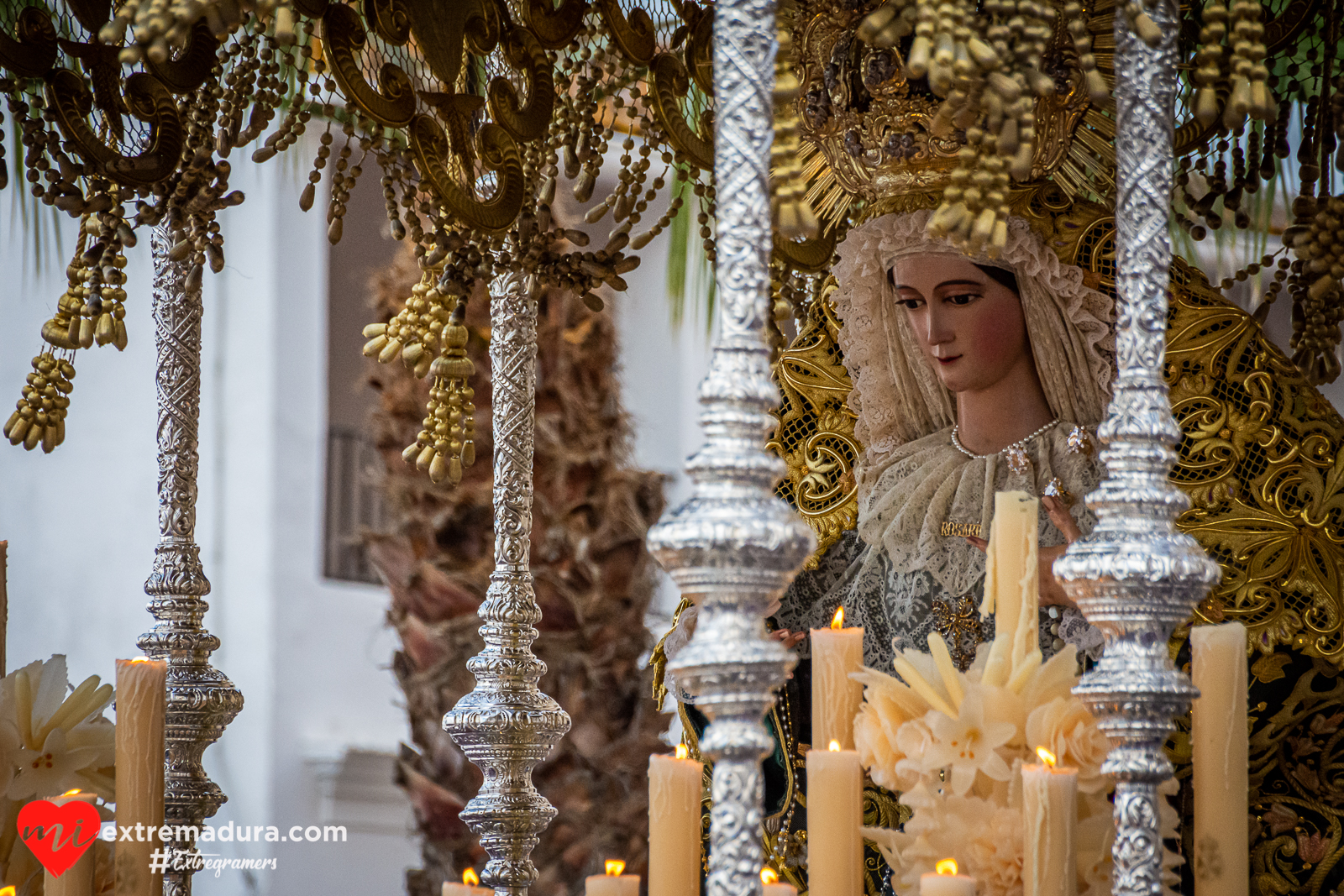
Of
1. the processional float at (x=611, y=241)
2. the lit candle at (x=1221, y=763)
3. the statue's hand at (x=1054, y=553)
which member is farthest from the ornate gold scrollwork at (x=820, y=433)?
the lit candle at (x=1221, y=763)

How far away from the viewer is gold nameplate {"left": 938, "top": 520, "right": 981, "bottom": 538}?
2218 mm

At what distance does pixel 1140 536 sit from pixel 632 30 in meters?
1.00

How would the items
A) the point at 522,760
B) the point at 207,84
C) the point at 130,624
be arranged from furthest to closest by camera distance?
the point at 130,624 < the point at 522,760 < the point at 207,84

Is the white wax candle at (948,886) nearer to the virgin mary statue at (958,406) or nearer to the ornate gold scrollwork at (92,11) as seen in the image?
the virgin mary statue at (958,406)

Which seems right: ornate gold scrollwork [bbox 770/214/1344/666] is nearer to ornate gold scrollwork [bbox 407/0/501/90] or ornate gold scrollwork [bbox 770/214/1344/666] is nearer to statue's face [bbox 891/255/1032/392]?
statue's face [bbox 891/255/1032/392]

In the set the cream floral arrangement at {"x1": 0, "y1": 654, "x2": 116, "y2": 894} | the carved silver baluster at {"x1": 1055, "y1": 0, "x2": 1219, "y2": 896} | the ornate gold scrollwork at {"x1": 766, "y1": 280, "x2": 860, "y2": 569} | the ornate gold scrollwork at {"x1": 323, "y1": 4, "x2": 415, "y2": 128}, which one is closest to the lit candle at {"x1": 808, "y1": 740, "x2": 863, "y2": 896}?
the carved silver baluster at {"x1": 1055, "y1": 0, "x2": 1219, "y2": 896}

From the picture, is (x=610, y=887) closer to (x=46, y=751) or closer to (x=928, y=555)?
(x=46, y=751)

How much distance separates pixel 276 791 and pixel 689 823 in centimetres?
333

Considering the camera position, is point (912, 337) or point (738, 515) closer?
point (738, 515)

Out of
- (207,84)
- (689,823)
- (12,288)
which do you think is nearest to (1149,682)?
(689,823)

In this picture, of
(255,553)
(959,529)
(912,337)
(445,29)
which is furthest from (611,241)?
(255,553)

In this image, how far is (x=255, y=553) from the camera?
177 inches

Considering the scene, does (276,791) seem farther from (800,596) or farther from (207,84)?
(207,84)

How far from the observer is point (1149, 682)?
49.4 inches
